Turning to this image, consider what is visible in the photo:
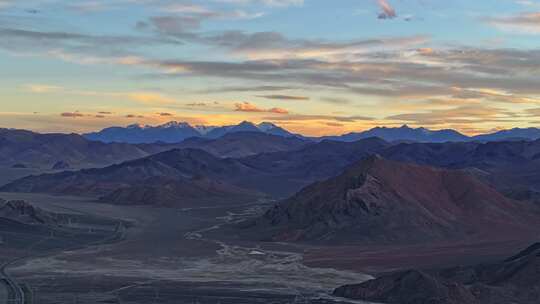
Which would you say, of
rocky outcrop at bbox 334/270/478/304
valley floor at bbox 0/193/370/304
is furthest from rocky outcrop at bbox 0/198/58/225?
rocky outcrop at bbox 334/270/478/304

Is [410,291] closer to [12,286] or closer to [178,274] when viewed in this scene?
[178,274]

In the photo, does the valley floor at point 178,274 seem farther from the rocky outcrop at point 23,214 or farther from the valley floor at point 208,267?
the rocky outcrop at point 23,214

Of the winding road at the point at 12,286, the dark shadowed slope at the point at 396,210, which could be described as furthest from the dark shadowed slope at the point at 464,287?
the dark shadowed slope at the point at 396,210

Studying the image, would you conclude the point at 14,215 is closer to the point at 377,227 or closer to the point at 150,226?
the point at 150,226

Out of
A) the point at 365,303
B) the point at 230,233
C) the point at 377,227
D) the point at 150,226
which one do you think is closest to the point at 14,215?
the point at 150,226

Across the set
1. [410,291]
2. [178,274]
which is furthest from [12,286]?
[410,291]

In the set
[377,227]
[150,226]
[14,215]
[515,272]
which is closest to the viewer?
[515,272]

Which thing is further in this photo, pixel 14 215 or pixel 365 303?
pixel 14 215
